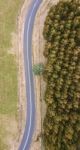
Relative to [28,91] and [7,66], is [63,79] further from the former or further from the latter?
[7,66]

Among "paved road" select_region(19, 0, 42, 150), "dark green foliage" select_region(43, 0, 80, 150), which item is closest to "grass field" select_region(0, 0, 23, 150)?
"paved road" select_region(19, 0, 42, 150)

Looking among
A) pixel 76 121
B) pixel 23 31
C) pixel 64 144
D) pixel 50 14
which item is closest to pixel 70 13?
pixel 50 14

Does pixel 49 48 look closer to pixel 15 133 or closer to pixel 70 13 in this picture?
pixel 70 13

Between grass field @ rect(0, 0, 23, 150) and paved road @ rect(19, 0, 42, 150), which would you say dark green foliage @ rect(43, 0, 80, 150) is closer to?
paved road @ rect(19, 0, 42, 150)

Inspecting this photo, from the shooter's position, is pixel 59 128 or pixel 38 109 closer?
pixel 59 128

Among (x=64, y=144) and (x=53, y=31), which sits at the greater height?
(x=53, y=31)

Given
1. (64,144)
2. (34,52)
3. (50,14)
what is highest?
(50,14)

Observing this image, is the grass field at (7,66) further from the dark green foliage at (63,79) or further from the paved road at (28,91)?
the dark green foliage at (63,79)
